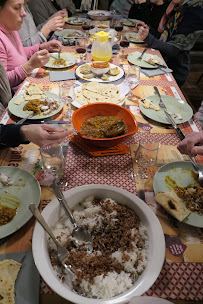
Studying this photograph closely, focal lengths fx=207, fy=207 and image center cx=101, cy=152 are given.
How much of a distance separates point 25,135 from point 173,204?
0.88 meters

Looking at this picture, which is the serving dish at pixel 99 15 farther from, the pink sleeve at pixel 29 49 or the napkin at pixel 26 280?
the napkin at pixel 26 280

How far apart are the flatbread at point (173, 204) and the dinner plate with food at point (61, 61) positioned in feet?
5.76

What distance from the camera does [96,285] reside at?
26.1 inches

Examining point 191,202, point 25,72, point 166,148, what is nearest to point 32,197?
point 191,202

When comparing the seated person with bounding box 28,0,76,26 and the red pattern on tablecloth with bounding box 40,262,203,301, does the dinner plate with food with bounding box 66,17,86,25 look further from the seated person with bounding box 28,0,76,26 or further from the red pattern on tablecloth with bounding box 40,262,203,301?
the red pattern on tablecloth with bounding box 40,262,203,301

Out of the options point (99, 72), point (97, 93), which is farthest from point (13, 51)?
point (97, 93)

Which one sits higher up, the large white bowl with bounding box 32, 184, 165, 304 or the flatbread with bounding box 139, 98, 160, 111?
the flatbread with bounding box 139, 98, 160, 111

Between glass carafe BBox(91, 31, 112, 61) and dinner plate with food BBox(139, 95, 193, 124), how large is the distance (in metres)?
0.81

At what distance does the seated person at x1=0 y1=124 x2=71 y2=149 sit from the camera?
3.88 ft

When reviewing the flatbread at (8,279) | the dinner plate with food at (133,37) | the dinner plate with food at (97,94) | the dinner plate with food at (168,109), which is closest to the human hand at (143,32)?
the dinner plate with food at (133,37)

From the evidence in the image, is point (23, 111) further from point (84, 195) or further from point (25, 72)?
point (84, 195)

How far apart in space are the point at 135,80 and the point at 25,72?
1066mm

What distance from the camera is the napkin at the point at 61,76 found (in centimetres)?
198

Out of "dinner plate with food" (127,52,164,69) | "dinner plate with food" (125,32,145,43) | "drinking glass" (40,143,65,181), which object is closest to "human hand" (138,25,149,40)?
"dinner plate with food" (125,32,145,43)
